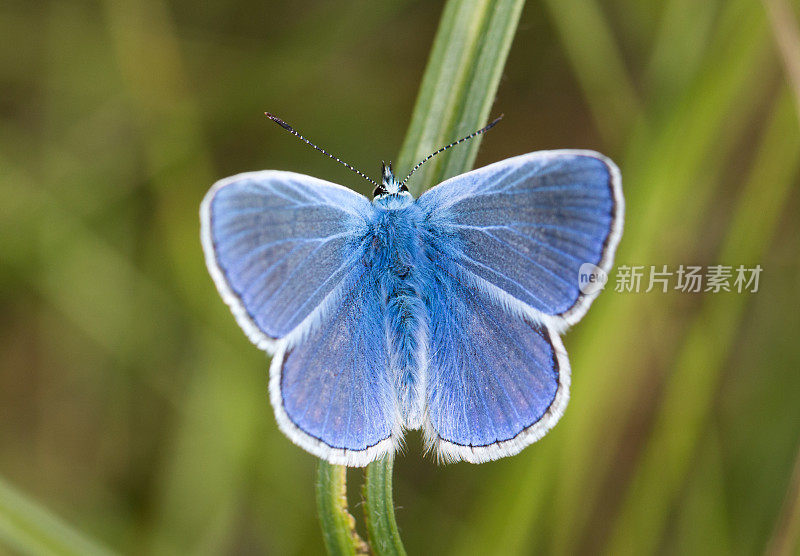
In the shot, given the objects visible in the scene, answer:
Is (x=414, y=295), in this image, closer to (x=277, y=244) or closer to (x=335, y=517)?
(x=277, y=244)

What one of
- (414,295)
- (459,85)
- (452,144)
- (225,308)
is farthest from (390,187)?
(225,308)

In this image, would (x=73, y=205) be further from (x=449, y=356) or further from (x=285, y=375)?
(x=449, y=356)

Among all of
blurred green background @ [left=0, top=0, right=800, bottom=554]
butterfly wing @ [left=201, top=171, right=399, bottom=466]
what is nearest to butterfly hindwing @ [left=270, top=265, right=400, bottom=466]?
butterfly wing @ [left=201, top=171, right=399, bottom=466]

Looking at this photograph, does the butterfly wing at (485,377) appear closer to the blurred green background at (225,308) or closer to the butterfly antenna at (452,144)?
the butterfly antenna at (452,144)

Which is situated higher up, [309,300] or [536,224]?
[536,224]

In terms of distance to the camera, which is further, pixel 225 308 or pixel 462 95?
pixel 225 308

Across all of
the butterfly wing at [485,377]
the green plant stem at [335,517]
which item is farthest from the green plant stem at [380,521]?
the butterfly wing at [485,377]
